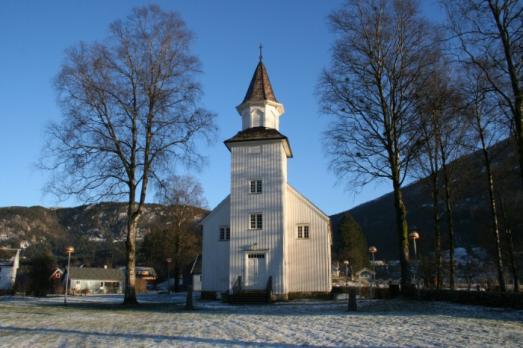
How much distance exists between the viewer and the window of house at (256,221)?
29203mm

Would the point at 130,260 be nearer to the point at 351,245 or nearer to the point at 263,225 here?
the point at 263,225

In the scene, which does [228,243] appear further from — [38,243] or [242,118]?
[38,243]

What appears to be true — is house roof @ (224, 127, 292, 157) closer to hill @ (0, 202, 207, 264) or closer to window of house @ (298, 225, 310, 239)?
window of house @ (298, 225, 310, 239)

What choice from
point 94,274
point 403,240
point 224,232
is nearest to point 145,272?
point 94,274

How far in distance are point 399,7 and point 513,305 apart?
1317 cm

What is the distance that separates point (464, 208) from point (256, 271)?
131m

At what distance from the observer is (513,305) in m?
15.8

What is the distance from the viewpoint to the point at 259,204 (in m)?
29.4

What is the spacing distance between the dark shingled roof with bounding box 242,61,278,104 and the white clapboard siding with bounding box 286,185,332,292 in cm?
624

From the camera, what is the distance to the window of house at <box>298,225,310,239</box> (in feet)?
101

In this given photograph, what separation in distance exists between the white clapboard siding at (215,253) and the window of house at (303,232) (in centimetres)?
471

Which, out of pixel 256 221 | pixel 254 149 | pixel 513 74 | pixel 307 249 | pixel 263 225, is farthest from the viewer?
pixel 307 249

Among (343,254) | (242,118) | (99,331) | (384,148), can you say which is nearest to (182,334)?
(99,331)

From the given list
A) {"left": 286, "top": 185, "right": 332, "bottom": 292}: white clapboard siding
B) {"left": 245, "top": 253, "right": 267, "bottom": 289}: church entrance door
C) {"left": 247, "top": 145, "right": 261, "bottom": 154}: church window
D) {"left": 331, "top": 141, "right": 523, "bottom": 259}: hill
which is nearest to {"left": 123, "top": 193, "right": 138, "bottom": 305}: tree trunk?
{"left": 245, "top": 253, "right": 267, "bottom": 289}: church entrance door
